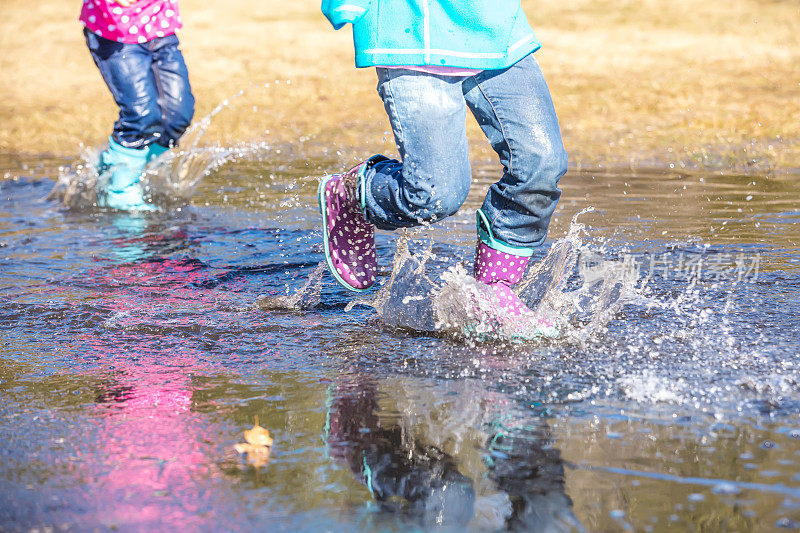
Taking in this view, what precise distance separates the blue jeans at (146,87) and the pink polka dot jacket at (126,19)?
0.05 m

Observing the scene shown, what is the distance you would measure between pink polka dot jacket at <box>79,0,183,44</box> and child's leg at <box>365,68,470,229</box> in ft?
7.88

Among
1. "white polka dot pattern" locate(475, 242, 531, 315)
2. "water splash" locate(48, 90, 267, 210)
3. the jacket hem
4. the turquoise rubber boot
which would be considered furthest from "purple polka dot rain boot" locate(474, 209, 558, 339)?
the turquoise rubber boot

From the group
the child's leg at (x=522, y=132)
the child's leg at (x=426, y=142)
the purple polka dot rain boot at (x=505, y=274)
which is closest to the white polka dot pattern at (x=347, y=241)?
the child's leg at (x=426, y=142)

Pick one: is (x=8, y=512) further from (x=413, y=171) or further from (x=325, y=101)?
(x=325, y=101)

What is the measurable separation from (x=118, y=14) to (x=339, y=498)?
354 cm

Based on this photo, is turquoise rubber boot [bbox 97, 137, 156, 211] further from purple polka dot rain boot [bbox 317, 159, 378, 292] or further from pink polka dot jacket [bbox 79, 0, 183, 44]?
purple polka dot rain boot [bbox 317, 159, 378, 292]

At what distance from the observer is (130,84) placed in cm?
508

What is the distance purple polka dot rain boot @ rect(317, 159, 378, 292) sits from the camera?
343 centimetres

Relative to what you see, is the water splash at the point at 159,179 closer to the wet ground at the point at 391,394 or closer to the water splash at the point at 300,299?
the wet ground at the point at 391,394

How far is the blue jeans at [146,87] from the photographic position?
5070 millimetres

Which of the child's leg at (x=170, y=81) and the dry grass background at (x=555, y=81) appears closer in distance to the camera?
the child's leg at (x=170, y=81)

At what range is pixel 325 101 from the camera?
27.9 feet

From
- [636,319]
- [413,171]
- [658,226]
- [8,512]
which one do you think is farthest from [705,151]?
[8,512]

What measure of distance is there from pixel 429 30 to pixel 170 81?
2.67 metres
